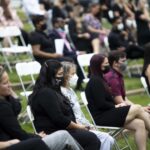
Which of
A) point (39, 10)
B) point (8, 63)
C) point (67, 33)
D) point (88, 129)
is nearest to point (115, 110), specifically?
point (88, 129)

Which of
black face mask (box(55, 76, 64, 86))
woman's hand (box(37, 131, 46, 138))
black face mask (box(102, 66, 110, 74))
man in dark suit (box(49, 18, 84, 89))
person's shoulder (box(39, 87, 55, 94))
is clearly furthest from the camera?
man in dark suit (box(49, 18, 84, 89))

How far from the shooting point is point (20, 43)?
42.3 feet

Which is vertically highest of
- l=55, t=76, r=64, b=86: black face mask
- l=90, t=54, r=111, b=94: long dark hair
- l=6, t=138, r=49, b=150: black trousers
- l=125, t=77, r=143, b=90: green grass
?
l=55, t=76, r=64, b=86: black face mask

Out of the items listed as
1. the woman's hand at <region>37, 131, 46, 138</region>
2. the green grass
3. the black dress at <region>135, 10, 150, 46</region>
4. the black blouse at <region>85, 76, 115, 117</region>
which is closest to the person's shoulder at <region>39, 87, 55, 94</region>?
the woman's hand at <region>37, 131, 46, 138</region>

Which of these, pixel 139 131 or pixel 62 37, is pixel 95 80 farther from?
pixel 62 37

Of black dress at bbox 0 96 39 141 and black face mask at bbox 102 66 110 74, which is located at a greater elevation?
black dress at bbox 0 96 39 141

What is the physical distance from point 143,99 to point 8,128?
18.0 ft

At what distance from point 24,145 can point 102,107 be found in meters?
2.19

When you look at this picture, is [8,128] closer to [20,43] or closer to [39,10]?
[20,43]

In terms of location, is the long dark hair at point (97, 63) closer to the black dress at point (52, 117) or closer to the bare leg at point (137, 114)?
the bare leg at point (137, 114)

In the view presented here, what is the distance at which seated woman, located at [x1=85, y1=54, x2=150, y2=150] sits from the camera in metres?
7.81

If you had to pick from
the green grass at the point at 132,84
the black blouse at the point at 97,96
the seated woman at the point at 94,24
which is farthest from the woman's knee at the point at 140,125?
the seated woman at the point at 94,24

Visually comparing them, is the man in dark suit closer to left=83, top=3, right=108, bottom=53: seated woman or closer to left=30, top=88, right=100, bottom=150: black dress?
left=83, top=3, right=108, bottom=53: seated woman

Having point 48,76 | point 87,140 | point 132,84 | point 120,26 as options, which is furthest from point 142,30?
point 87,140
